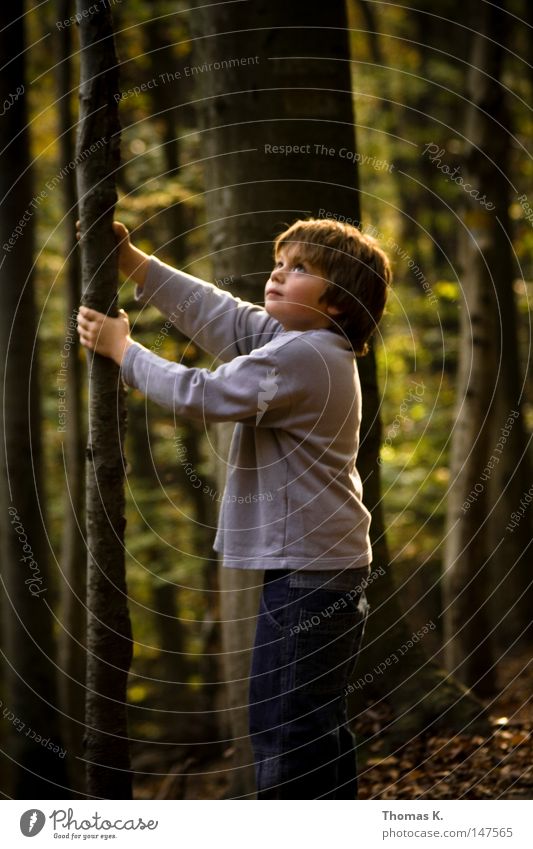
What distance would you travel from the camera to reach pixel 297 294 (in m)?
→ 3.36

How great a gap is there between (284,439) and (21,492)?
3.74 m

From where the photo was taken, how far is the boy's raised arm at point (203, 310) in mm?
3676

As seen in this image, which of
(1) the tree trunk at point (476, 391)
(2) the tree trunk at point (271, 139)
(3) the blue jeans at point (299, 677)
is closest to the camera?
(3) the blue jeans at point (299, 677)

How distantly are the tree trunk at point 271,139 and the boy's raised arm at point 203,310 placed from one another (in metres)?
0.65

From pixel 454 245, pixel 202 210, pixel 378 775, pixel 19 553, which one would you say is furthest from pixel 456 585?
pixel 454 245

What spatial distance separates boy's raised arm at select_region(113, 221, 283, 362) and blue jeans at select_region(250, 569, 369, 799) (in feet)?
3.11

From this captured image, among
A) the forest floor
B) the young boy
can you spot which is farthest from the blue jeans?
the forest floor

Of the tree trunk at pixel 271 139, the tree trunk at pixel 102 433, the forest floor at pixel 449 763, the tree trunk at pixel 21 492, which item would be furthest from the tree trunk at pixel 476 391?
the tree trunk at pixel 102 433

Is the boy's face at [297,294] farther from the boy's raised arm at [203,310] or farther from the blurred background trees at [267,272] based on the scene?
the blurred background trees at [267,272]

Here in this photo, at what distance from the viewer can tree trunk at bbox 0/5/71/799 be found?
646 centimetres

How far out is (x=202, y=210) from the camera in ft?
34.8

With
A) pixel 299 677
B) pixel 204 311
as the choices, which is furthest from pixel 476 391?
pixel 299 677

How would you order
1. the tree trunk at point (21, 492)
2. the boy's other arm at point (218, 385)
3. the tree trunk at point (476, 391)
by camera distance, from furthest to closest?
the tree trunk at point (21, 492), the tree trunk at point (476, 391), the boy's other arm at point (218, 385)

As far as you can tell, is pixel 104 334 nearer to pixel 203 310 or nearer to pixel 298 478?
pixel 203 310
